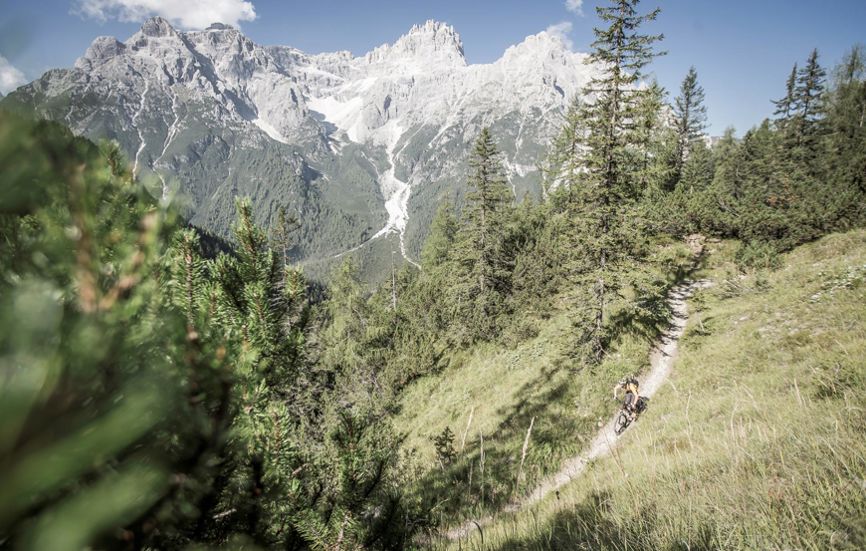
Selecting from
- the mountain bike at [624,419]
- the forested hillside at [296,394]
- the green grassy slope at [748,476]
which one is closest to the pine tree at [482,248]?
the forested hillside at [296,394]

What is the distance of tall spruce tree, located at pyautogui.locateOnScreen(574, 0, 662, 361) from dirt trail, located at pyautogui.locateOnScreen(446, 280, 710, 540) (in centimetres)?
254

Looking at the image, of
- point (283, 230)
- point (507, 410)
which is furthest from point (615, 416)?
point (283, 230)

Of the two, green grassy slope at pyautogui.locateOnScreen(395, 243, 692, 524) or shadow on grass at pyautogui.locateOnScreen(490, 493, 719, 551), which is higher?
shadow on grass at pyautogui.locateOnScreen(490, 493, 719, 551)

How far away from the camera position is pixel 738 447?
13.2ft

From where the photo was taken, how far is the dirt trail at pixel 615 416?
718 cm

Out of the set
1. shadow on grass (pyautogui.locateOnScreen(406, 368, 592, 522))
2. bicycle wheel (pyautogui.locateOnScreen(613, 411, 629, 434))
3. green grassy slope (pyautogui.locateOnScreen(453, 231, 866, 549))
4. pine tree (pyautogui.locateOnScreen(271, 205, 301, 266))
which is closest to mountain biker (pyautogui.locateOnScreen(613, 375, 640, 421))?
bicycle wheel (pyautogui.locateOnScreen(613, 411, 629, 434))

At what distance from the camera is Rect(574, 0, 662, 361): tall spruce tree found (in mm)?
12180

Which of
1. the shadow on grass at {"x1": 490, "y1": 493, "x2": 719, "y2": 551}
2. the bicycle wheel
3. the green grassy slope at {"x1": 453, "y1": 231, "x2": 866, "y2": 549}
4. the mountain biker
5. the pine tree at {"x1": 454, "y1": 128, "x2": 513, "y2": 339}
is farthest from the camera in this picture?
the pine tree at {"x1": 454, "y1": 128, "x2": 513, "y2": 339}

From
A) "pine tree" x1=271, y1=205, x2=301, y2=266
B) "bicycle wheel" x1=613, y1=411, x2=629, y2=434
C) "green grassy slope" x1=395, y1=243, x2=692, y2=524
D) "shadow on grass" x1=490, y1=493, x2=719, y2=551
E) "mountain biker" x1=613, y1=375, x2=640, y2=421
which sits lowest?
"green grassy slope" x1=395, y1=243, x2=692, y2=524

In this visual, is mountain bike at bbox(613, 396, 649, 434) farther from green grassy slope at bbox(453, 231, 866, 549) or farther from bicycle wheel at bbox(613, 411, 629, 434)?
green grassy slope at bbox(453, 231, 866, 549)

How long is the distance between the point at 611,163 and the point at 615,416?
8.42m

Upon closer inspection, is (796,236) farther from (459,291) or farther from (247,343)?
(247,343)

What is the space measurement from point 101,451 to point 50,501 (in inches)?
10.5

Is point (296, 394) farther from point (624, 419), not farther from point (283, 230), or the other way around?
point (283, 230)
